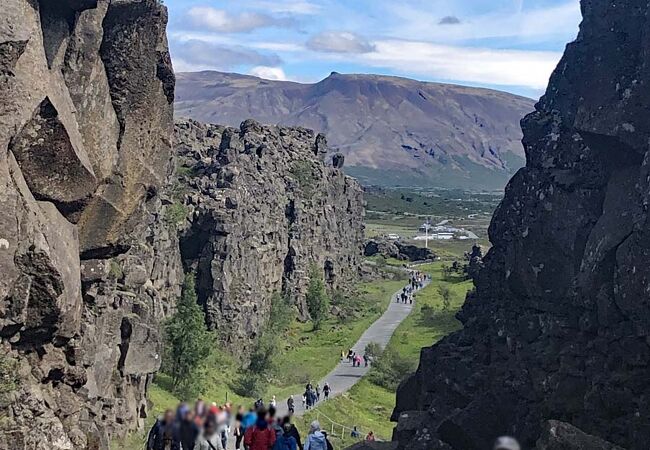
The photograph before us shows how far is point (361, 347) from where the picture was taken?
82125mm

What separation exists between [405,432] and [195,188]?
50269mm

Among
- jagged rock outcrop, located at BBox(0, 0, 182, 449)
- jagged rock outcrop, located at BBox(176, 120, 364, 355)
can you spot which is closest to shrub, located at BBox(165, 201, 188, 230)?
jagged rock outcrop, located at BBox(176, 120, 364, 355)

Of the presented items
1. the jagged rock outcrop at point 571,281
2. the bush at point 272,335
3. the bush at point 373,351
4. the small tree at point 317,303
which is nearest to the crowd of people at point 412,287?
the small tree at point 317,303

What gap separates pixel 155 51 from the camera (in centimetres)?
3083

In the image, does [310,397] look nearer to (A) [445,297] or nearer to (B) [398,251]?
(A) [445,297]

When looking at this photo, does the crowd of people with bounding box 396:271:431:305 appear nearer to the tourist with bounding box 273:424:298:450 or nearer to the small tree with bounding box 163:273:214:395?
the small tree with bounding box 163:273:214:395

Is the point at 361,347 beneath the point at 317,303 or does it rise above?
beneath

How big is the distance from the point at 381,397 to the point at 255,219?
93.6 feet

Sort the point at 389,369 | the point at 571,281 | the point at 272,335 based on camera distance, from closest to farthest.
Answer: the point at 571,281 < the point at 389,369 < the point at 272,335

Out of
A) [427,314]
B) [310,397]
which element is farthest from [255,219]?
[310,397]

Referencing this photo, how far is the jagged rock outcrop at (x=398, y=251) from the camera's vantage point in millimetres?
167375

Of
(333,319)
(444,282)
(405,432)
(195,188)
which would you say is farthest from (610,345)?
(444,282)

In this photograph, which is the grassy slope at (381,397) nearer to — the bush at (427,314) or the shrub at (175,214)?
the bush at (427,314)

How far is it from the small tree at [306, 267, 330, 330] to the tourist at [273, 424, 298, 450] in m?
79.7
